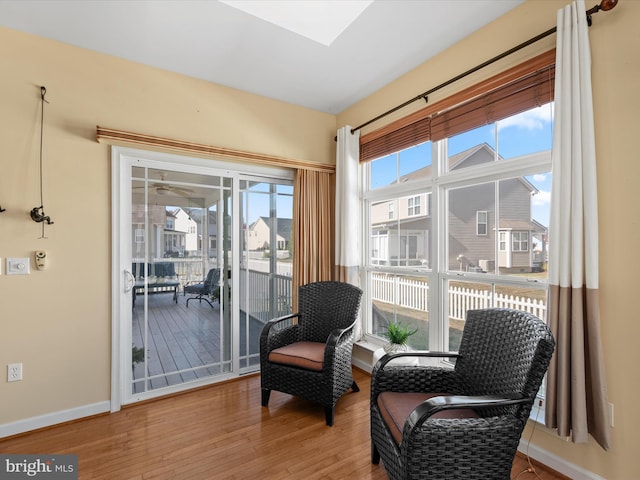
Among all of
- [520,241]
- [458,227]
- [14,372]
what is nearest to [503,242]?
[520,241]

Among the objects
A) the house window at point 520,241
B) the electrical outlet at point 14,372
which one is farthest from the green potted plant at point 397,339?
the electrical outlet at point 14,372

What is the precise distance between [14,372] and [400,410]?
2.65 metres

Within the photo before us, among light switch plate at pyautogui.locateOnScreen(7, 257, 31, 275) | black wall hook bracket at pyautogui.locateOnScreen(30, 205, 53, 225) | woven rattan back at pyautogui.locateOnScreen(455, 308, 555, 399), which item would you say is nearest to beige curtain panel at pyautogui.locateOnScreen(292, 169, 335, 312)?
woven rattan back at pyautogui.locateOnScreen(455, 308, 555, 399)

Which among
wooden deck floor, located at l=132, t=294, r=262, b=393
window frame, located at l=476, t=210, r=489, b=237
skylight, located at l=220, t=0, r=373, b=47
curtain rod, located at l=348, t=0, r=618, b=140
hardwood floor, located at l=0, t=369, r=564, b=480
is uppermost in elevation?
skylight, located at l=220, t=0, r=373, b=47

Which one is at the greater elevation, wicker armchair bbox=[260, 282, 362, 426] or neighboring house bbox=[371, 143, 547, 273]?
neighboring house bbox=[371, 143, 547, 273]

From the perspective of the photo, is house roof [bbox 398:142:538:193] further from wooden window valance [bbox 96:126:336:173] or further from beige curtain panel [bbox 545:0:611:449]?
wooden window valance [bbox 96:126:336:173]

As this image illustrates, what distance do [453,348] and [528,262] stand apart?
919mm

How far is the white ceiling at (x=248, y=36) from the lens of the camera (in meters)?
2.05

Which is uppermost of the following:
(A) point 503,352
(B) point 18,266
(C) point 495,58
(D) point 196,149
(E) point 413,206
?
(C) point 495,58

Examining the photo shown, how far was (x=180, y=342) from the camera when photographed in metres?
2.94

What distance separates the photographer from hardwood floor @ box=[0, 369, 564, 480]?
6.06 feet

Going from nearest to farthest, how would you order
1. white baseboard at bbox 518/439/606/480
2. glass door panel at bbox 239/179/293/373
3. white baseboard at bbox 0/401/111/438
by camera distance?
white baseboard at bbox 518/439/606/480
white baseboard at bbox 0/401/111/438
glass door panel at bbox 239/179/293/373

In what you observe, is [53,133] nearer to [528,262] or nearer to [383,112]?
[383,112]

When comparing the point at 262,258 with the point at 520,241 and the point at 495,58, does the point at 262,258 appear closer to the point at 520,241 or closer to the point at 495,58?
the point at 520,241
